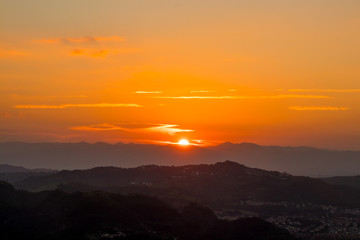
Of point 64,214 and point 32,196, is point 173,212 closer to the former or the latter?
point 64,214

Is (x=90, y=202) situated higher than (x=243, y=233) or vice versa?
(x=90, y=202)

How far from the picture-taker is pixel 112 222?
128m

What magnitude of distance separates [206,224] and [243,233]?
15.2 m

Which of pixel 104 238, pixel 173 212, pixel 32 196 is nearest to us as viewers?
pixel 104 238

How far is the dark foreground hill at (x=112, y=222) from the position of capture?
11888cm

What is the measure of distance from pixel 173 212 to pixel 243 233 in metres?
30.2

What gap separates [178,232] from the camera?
433 feet

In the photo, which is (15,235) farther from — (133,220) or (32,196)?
(32,196)

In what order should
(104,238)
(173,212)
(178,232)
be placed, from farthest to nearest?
(173,212)
(178,232)
(104,238)

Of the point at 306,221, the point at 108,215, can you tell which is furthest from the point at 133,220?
the point at 306,221

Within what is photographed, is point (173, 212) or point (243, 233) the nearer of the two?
point (243, 233)

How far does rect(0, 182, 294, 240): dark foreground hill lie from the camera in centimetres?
11888

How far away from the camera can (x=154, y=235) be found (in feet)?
385

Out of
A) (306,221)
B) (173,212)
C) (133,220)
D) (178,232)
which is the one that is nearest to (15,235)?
(133,220)
